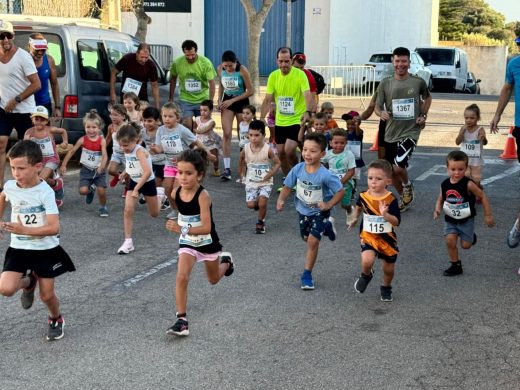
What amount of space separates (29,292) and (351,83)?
21.0 m

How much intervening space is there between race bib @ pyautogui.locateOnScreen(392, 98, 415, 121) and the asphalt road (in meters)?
1.63

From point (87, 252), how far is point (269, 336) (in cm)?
285

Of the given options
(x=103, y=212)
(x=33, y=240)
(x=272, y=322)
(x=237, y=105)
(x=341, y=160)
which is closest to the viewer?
(x=33, y=240)

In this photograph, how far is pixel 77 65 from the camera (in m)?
11.9

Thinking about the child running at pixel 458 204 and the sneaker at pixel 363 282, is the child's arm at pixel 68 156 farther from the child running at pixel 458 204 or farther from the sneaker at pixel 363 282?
the child running at pixel 458 204

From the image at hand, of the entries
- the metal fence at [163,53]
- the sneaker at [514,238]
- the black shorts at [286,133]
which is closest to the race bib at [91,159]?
the black shorts at [286,133]

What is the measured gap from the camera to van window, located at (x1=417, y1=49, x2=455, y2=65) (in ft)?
106

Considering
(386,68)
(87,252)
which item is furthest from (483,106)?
(87,252)

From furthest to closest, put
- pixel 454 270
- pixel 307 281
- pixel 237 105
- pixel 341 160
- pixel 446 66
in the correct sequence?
pixel 446 66
pixel 237 105
pixel 341 160
pixel 454 270
pixel 307 281

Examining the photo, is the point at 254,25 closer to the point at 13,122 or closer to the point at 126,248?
the point at 13,122

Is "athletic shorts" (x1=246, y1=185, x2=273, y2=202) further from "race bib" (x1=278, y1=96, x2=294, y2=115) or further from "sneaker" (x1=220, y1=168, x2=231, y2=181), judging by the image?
"sneaker" (x1=220, y1=168, x2=231, y2=181)

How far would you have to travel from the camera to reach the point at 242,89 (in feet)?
40.1

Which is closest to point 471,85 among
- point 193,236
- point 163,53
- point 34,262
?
point 163,53

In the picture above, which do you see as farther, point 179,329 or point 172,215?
point 172,215
